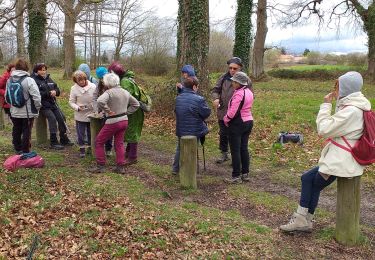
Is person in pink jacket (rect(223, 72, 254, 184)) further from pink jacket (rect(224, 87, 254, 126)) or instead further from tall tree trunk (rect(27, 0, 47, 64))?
tall tree trunk (rect(27, 0, 47, 64))

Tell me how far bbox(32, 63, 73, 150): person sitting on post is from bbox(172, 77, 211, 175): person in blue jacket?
3386mm

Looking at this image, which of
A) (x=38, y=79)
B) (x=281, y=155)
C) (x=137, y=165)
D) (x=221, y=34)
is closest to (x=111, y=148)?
(x=137, y=165)

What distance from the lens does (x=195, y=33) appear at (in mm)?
11695

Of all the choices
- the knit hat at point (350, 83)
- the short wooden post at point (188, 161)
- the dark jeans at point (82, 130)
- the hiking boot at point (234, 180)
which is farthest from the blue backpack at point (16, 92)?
the knit hat at point (350, 83)

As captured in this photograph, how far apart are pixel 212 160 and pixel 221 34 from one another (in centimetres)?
2804

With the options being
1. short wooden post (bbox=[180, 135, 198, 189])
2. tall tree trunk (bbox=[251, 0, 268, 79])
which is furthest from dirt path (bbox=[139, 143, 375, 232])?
tall tree trunk (bbox=[251, 0, 268, 79])

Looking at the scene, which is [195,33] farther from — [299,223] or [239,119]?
[299,223]

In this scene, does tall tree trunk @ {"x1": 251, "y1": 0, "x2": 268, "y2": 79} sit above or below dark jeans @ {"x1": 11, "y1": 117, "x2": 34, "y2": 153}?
above

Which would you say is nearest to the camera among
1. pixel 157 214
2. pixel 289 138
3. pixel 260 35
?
pixel 157 214

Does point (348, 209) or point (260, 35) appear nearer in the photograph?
point (348, 209)

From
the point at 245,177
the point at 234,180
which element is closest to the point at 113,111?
the point at 234,180

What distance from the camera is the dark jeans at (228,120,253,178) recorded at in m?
7.02

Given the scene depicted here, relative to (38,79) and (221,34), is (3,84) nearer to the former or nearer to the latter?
(38,79)

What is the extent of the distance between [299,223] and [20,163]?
4875 mm
